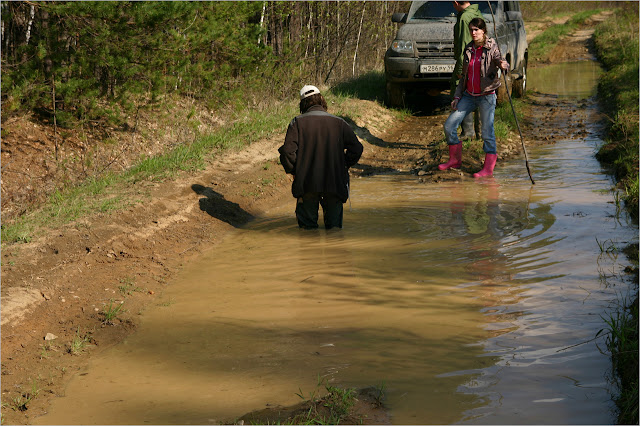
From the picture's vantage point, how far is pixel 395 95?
52.6 feet

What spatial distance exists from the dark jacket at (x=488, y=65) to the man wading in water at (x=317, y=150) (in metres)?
3.12

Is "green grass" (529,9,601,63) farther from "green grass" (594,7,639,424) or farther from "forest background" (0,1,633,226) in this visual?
"forest background" (0,1,633,226)

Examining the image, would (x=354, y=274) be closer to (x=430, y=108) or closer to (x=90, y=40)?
(x=90, y=40)

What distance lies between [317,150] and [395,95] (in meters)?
8.56

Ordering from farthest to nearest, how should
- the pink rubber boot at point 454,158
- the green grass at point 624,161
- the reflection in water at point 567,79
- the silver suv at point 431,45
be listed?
the reflection in water at point 567,79
the silver suv at point 431,45
the pink rubber boot at point 454,158
the green grass at point 624,161

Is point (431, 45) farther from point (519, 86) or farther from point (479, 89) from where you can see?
point (479, 89)

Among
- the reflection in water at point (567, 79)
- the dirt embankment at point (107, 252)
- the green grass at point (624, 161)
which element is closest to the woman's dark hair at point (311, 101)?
the dirt embankment at point (107, 252)

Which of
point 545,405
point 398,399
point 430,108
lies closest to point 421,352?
point 398,399

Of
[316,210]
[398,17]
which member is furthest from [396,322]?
[398,17]

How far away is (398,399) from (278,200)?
585cm

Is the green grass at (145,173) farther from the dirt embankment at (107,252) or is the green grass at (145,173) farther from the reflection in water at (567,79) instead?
the reflection in water at (567,79)

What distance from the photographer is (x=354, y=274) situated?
6.69 metres

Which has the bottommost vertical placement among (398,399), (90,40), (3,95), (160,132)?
(398,399)

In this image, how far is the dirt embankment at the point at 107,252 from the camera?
17.1 feet
